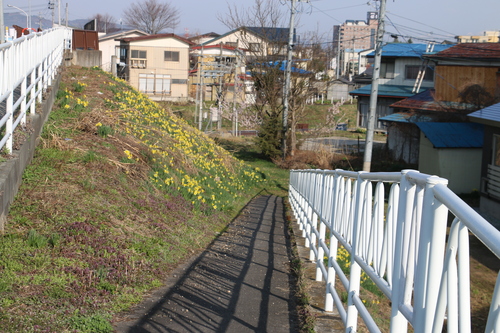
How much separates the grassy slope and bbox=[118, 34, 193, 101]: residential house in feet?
129

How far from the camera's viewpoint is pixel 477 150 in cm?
2216

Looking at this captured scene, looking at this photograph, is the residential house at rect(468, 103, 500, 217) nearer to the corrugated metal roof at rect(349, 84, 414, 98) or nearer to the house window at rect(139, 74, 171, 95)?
the corrugated metal roof at rect(349, 84, 414, 98)

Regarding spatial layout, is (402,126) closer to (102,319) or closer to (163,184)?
(163,184)

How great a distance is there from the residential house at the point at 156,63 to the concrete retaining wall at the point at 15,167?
42243 millimetres

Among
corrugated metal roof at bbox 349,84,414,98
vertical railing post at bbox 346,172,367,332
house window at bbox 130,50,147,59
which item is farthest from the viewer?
house window at bbox 130,50,147,59

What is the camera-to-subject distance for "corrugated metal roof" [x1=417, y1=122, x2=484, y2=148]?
22078 mm

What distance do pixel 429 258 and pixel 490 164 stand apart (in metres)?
17.0

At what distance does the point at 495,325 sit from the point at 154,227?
20.5ft

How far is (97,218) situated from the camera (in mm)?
6516

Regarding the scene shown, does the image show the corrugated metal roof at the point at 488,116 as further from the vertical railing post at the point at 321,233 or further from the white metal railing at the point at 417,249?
the white metal railing at the point at 417,249

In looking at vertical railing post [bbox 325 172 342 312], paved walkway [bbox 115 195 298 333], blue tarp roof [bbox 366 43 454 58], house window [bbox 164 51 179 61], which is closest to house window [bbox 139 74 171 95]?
house window [bbox 164 51 179 61]

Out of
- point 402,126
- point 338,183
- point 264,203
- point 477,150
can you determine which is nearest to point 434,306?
point 338,183

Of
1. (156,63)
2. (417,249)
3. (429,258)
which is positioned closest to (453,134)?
(417,249)

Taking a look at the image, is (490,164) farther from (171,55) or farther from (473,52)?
(171,55)
